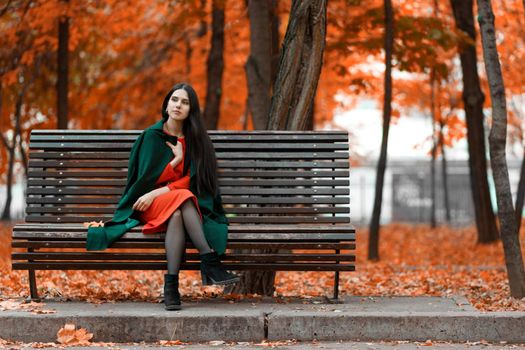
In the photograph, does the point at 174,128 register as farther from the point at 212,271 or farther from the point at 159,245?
the point at 212,271

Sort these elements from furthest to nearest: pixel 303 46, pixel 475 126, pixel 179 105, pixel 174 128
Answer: pixel 475 126, pixel 303 46, pixel 174 128, pixel 179 105

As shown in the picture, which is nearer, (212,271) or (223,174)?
(212,271)

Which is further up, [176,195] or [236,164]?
[236,164]

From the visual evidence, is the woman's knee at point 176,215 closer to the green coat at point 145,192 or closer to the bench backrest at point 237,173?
the green coat at point 145,192

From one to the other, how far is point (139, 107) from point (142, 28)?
2356 millimetres

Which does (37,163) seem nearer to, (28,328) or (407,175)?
(28,328)

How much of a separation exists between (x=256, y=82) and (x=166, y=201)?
19.4 ft

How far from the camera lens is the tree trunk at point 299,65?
25.8 feet

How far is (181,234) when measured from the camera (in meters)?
6.48

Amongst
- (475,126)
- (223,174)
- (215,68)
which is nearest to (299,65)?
(223,174)

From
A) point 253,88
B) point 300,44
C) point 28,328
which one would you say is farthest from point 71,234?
point 253,88

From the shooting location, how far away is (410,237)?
2020 centimetres

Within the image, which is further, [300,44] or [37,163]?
[300,44]

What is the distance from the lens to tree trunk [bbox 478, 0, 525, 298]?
738cm
